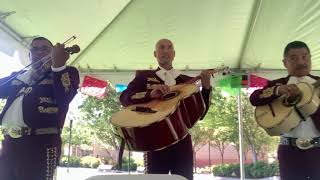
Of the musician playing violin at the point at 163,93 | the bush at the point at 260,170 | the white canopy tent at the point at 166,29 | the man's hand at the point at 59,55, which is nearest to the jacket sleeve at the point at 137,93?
the musician playing violin at the point at 163,93

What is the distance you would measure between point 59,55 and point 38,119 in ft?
1.36

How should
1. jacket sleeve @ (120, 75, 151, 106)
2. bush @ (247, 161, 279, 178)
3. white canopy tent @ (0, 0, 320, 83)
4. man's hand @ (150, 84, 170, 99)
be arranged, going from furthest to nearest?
1. bush @ (247, 161, 279, 178)
2. white canopy tent @ (0, 0, 320, 83)
3. jacket sleeve @ (120, 75, 151, 106)
4. man's hand @ (150, 84, 170, 99)

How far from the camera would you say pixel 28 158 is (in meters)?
2.31

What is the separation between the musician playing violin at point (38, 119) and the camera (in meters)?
2.31

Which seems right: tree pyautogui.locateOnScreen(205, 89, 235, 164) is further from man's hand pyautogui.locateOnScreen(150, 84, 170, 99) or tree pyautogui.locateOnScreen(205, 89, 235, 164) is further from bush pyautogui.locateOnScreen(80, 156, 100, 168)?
man's hand pyautogui.locateOnScreen(150, 84, 170, 99)

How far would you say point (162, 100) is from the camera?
248 cm

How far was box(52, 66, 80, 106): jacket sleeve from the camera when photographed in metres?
2.37

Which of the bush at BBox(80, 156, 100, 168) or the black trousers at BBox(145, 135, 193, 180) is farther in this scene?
the bush at BBox(80, 156, 100, 168)

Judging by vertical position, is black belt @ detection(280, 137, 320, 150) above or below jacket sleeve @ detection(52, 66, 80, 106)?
below

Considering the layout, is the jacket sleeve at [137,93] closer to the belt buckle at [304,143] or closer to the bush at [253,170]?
the belt buckle at [304,143]

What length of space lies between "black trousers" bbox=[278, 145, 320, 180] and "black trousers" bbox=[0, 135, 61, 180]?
1.48 m

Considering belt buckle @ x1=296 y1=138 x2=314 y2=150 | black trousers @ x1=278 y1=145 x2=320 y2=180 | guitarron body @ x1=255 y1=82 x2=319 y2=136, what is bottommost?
black trousers @ x1=278 y1=145 x2=320 y2=180

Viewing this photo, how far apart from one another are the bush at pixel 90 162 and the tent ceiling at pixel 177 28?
2007cm

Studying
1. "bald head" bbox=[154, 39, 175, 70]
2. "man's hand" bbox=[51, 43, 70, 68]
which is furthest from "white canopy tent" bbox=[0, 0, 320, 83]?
"man's hand" bbox=[51, 43, 70, 68]
